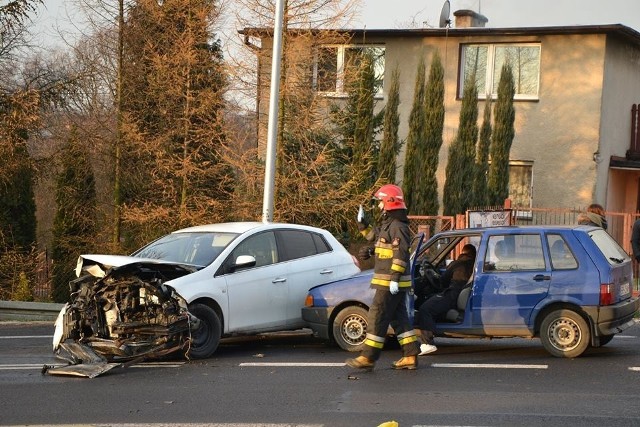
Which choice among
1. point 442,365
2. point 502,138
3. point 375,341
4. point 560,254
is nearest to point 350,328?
point 442,365

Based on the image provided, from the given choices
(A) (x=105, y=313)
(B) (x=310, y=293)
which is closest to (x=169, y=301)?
(A) (x=105, y=313)

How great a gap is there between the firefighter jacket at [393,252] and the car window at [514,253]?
130 centimetres

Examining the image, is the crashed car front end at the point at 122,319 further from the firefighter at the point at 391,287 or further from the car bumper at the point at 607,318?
the car bumper at the point at 607,318

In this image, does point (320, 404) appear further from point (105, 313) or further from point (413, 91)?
point (413, 91)

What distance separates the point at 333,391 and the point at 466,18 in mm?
23250

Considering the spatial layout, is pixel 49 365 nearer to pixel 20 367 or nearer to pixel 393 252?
pixel 20 367

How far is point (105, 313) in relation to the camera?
10.8 metres

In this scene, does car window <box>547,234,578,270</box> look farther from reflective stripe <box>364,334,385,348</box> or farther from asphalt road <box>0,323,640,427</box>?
reflective stripe <box>364,334,385,348</box>

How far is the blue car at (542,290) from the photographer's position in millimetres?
10750

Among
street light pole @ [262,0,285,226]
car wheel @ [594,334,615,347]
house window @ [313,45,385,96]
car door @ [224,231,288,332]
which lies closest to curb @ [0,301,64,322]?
street light pole @ [262,0,285,226]

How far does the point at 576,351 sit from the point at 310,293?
328 cm

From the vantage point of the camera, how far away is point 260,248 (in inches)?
486

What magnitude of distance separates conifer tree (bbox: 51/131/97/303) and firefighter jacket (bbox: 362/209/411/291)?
15.5 m

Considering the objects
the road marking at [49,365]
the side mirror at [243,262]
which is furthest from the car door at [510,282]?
the road marking at [49,365]
